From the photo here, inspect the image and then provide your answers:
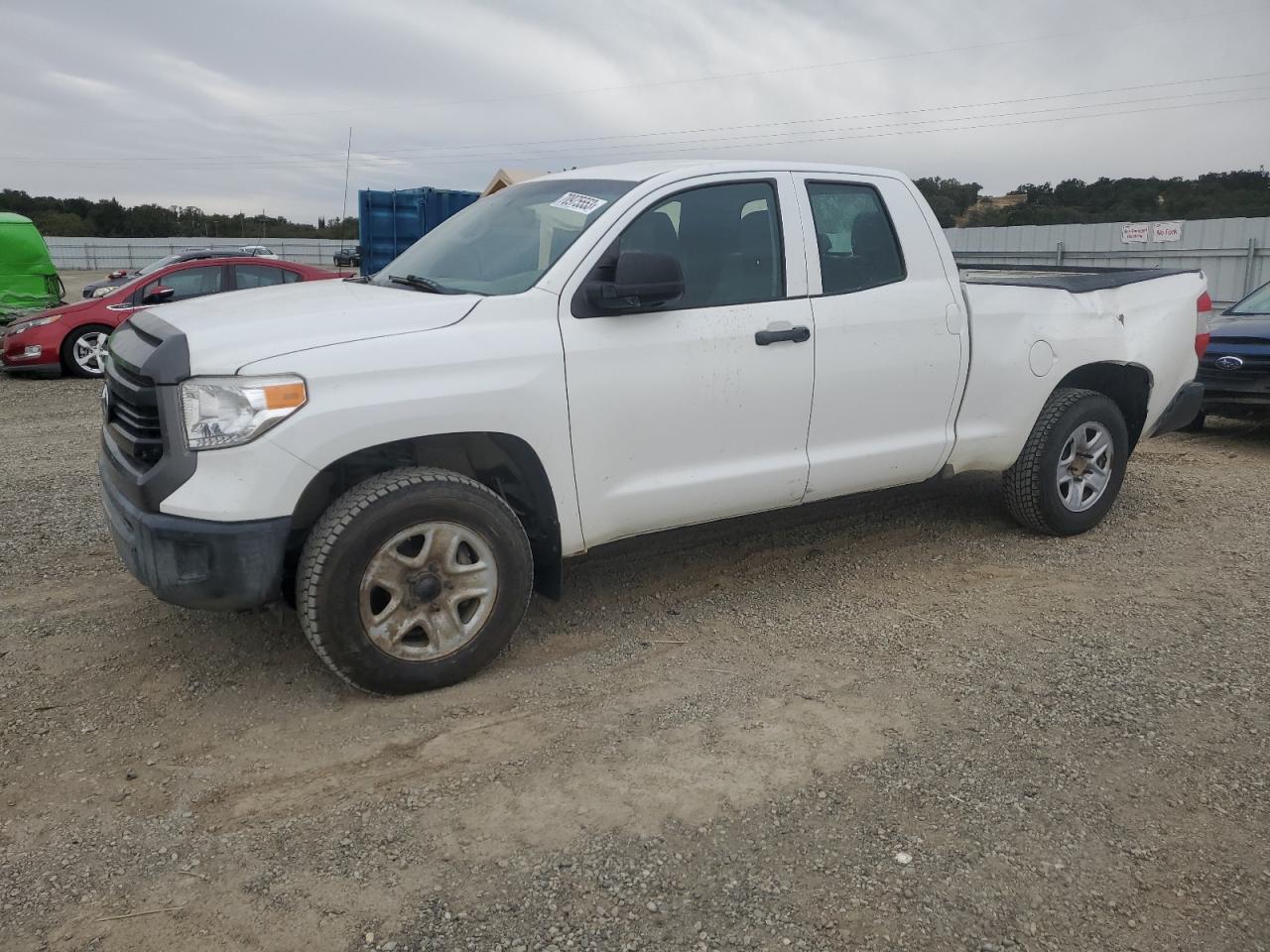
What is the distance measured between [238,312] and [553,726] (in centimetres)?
185

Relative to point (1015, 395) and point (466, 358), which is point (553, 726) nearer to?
point (466, 358)

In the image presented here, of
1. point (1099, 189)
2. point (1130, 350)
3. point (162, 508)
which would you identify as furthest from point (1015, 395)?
point (1099, 189)

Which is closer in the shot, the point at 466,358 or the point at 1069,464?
the point at 466,358

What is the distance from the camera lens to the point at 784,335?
4.11m

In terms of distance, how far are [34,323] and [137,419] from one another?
10.3m

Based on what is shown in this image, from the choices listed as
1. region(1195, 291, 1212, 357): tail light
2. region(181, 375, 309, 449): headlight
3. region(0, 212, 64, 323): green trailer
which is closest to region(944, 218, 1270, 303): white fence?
region(1195, 291, 1212, 357): tail light

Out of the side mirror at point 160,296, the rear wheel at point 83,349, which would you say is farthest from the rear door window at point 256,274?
the rear wheel at point 83,349

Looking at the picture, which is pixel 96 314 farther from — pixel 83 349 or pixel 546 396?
pixel 546 396

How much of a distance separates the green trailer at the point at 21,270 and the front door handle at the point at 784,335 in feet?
48.2

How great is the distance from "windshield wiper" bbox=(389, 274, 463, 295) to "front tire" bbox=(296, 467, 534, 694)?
79 cm

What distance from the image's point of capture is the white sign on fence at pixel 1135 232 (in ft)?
69.0

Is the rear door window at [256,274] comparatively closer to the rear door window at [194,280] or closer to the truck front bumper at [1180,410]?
the rear door window at [194,280]

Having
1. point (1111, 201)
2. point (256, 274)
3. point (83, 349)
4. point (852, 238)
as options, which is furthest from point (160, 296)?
point (1111, 201)

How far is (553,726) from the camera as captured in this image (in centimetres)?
340
